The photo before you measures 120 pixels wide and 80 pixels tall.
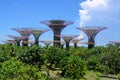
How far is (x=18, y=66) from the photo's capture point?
30.4 m

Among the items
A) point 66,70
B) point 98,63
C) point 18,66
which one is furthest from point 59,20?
point 18,66

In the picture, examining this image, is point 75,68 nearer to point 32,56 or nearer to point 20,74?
point 32,56

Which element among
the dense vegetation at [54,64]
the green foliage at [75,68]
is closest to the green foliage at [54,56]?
the dense vegetation at [54,64]

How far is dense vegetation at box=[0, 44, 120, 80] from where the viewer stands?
1133 inches

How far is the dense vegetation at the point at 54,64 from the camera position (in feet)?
94.4

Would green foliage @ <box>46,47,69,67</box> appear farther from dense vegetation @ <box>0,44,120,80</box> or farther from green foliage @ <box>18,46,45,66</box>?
green foliage @ <box>18,46,45,66</box>

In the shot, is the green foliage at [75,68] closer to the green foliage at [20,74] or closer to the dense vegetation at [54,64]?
the dense vegetation at [54,64]

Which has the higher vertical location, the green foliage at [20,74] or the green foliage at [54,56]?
the green foliage at [54,56]

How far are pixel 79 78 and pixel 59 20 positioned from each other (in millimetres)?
61099

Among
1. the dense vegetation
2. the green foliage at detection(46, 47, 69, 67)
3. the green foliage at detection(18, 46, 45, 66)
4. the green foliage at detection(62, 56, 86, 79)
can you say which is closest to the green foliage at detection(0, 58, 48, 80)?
the dense vegetation

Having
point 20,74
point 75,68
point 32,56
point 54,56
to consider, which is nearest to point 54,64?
point 54,56

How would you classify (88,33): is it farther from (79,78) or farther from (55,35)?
(79,78)

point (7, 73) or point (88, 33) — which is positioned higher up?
point (88, 33)

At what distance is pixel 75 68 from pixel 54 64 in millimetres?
12842
